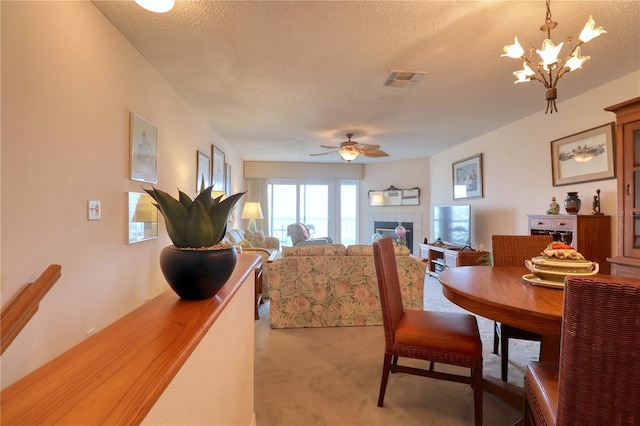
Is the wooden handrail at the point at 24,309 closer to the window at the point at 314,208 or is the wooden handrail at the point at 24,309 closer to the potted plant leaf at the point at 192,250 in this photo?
the potted plant leaf at the point at 192,250

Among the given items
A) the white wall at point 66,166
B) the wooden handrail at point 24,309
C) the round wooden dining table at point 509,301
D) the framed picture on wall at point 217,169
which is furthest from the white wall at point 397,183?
the wooden handrail at point 24,309

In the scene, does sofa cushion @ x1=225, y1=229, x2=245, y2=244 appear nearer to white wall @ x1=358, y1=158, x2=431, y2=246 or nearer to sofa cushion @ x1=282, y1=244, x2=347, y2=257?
sofa cushion @ x1=282, y1=244, x2=347, y2=257

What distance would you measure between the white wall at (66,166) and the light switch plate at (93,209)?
30 mm

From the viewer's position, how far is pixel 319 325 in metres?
3.26

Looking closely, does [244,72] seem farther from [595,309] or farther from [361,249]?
[595,309]

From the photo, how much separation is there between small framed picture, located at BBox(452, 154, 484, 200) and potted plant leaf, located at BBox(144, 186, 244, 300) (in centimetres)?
500

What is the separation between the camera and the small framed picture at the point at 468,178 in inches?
200

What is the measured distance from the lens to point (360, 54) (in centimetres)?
245

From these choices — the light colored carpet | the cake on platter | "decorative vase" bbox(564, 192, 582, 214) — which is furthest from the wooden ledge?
"decorative vase" bbox(564, 192, 582, 214)

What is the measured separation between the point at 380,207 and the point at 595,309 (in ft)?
22.2

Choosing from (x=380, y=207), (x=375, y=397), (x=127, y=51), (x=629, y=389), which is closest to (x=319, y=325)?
(x=375, y=397)

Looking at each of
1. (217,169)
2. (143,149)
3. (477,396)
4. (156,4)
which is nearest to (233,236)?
(217,169)

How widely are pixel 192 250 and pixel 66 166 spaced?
132 cm

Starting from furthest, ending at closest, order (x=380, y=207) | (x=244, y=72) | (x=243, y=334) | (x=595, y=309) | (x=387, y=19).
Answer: (x=380, y=207), (x=244, y=72), (x=387, y=19), (x=243, y=334), (x=595, y=309)
